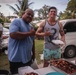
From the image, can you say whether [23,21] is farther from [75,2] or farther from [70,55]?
[75,2]

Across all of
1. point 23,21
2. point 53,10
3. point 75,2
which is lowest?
point 23,21

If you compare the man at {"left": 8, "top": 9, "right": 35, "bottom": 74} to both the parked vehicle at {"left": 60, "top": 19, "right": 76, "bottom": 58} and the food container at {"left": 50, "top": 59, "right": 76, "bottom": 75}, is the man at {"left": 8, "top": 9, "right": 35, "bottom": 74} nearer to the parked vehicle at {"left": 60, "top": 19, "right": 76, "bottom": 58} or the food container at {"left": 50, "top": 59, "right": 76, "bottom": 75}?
→ the food container at {"left": 50, "top": 59, "right": 76, "bottom": 75}

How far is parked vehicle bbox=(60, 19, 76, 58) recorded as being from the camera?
7.42 meters

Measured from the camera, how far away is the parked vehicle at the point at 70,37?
7.42 meters

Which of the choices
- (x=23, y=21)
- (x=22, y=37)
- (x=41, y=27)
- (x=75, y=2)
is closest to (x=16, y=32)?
(x=22, y=37)

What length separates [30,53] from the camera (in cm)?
296

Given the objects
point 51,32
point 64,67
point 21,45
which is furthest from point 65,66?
point 51,32

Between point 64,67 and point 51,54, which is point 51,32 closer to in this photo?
point 51,54

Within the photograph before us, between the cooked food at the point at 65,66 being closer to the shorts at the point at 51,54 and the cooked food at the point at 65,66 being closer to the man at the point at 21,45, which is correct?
the man at the point at 21,45

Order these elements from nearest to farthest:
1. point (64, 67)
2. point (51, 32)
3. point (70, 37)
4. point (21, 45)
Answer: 1. point (64, 67)
2. point (21, 45)
3. point (51, 32)
4. point (70, 37)

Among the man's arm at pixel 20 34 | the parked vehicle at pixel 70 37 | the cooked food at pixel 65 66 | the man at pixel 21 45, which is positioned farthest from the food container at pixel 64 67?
the parked vehicle at pixel 70 37

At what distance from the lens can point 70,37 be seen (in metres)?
7.47

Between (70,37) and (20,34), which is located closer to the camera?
(20,34)

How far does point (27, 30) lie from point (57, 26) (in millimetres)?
862
